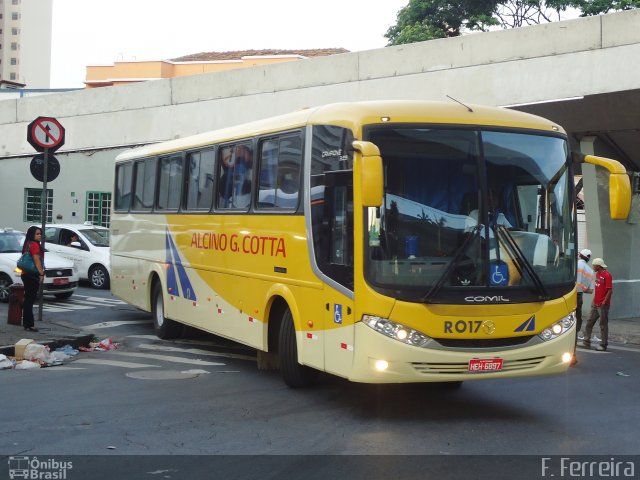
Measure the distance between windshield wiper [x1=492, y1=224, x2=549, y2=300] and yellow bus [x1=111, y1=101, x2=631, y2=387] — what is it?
0.01 m

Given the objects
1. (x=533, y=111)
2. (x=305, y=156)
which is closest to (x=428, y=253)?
(x=305, y=156)

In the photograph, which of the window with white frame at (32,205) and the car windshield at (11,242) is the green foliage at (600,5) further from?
the car windshield at (11,242)

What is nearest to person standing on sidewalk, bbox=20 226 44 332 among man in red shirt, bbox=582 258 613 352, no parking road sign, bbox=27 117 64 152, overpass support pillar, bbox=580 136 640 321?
no parking road sign, bbox=27 117 64 152

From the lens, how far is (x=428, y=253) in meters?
8.25

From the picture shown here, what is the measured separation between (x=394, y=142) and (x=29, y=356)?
6.32m

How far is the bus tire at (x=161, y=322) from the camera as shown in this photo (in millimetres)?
14672

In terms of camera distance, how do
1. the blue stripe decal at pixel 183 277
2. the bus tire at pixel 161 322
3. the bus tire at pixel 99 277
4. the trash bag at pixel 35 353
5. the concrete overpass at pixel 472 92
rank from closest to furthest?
the trash bag at pixel 35 353, the blue stripe decal at pixel 183 277, the bus tire at pixel 161 322, the concrete overpass at pixel 472 92, the bus tire at pixel 99 277

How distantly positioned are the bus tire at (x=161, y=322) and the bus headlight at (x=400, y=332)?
700 centimetres

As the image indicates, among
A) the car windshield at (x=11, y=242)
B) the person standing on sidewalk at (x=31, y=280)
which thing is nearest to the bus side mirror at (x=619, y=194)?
the person standing on sidewalk at (x=31, y=280)

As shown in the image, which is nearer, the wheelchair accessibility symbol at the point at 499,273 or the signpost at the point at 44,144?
the wheelchair accessibility symbol at the point at 499,273
